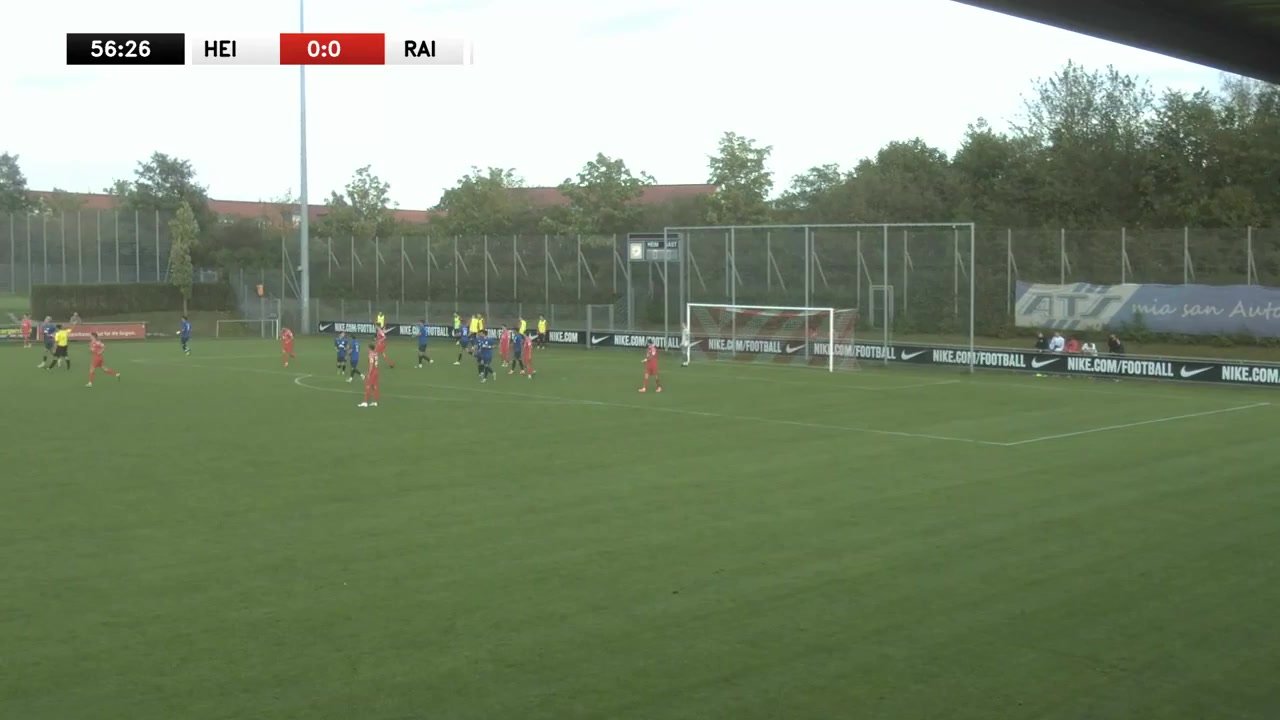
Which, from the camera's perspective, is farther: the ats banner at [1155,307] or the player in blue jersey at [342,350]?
the ats banner at [1155,307]

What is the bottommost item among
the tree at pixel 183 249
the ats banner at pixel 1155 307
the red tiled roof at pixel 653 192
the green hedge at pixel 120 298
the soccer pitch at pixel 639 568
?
the soccer pitch at pixel 639 568

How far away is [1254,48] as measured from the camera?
5.55 meters

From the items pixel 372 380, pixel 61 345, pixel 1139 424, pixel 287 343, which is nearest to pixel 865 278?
pixel 287 343

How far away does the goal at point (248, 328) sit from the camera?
63750 mm

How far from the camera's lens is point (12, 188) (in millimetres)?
108250

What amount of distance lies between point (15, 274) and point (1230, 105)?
63876 millimetres

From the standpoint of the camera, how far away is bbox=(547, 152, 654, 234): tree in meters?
86.2

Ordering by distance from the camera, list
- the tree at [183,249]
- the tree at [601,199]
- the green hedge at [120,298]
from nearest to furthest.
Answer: the green hedge at [120,298]
the tree at [183,249]
the tree at [601,199]

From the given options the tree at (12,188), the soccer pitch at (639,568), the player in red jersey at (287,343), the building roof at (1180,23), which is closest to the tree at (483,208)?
the tree at (12,188)

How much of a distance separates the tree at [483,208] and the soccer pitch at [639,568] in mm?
65921

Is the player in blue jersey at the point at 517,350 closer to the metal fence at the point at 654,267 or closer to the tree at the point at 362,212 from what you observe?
the metal fence at the point at 654,267

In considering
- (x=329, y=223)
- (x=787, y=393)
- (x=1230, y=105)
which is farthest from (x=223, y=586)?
(x=329, y=223)

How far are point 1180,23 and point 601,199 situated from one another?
82675mm

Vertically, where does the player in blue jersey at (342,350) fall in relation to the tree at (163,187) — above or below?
below
